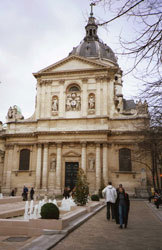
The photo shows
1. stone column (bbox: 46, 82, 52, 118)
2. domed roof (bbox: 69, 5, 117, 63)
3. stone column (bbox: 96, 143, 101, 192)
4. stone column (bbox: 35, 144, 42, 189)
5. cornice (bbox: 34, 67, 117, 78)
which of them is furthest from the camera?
domed roof (bbox: 69, 5, 117, 63)

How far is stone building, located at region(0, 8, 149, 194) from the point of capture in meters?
31.2

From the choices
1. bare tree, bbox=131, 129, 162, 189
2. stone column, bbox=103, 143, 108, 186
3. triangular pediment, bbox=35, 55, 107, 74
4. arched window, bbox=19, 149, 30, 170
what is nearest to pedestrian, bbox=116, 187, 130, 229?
bare tree, bbox=131, 129, 162, 189

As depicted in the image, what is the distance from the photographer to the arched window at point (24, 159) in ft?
110

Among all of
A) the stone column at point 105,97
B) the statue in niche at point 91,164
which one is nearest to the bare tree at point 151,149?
the statue in niche at point 91,164

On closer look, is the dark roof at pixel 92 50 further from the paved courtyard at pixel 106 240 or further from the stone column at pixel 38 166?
the paved courtyard at pixel 106 240

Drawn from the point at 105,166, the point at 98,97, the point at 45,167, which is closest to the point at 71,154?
the point at 45,167

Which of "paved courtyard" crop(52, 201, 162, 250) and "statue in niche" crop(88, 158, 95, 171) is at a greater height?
"statue in niche" crop(88, 158, 95, 171)

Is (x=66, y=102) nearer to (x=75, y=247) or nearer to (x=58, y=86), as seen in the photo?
(x=58, y=86)

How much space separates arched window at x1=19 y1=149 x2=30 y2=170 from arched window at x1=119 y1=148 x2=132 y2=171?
12108 mm

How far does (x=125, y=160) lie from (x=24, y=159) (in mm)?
13187

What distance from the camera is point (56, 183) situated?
102ft

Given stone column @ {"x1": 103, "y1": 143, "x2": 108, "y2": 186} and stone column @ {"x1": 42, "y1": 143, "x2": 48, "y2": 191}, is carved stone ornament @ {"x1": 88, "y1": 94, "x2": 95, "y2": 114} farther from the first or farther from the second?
stone column @ {"x1": 42, "y1": 143, "x2": 48, "y2": 191}

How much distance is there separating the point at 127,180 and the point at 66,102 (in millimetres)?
12889

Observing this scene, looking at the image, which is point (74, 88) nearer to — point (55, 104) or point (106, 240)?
point (55, 104)
